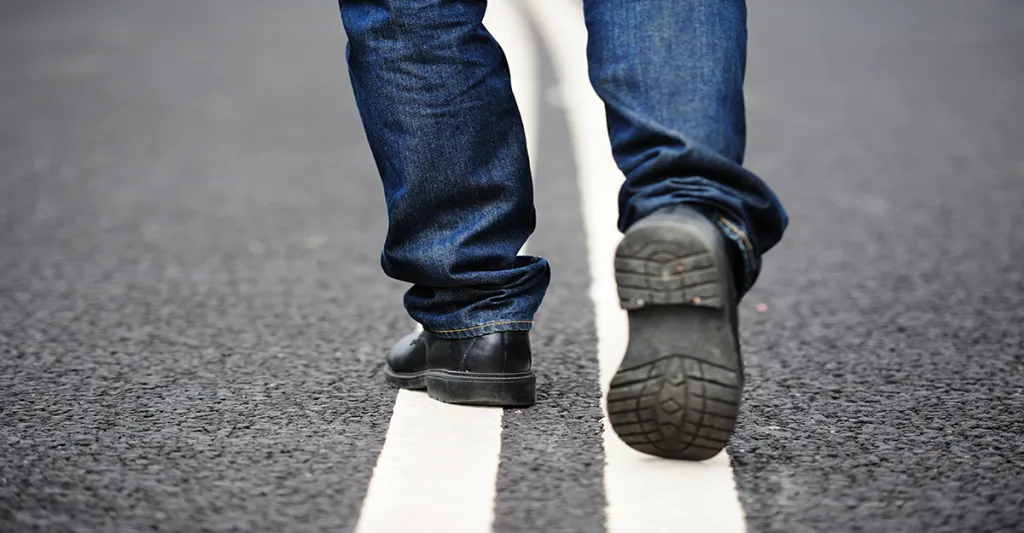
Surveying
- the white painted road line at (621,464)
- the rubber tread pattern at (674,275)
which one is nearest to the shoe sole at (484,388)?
the white painted road line at (621,464)

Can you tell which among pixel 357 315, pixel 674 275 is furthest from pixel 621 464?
pixel 357 315

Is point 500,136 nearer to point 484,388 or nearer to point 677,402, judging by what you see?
A: point 484,388

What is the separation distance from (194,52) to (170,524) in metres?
6.23

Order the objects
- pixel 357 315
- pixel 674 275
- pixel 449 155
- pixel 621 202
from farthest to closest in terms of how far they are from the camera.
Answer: pixel 357 315
pixel 449 155
pixel 621 202
pixel 674 275

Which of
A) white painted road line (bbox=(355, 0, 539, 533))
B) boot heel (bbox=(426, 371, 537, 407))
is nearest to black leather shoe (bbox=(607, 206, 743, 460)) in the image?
white painted road line (bbox=(355, 0, 539, 533))

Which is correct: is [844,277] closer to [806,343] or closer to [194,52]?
[806,343]

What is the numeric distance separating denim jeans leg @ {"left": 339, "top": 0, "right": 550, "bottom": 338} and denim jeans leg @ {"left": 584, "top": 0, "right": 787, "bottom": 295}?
256 millimetres

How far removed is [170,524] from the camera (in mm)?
1716

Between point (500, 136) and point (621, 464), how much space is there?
0.62 meters

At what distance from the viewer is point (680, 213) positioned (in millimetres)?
1821

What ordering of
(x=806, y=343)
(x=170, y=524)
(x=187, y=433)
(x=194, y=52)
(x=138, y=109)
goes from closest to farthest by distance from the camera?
(x=170, y=524) < (x=187, y=433) < (x=806, y=343) < (x=138, y=109) < (x=194, y=52)

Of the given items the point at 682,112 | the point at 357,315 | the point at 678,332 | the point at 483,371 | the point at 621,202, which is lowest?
the point at 357,315

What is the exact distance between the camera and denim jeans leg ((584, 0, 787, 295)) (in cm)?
188

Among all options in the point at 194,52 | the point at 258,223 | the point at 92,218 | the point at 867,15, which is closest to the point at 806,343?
the point at 258,223
